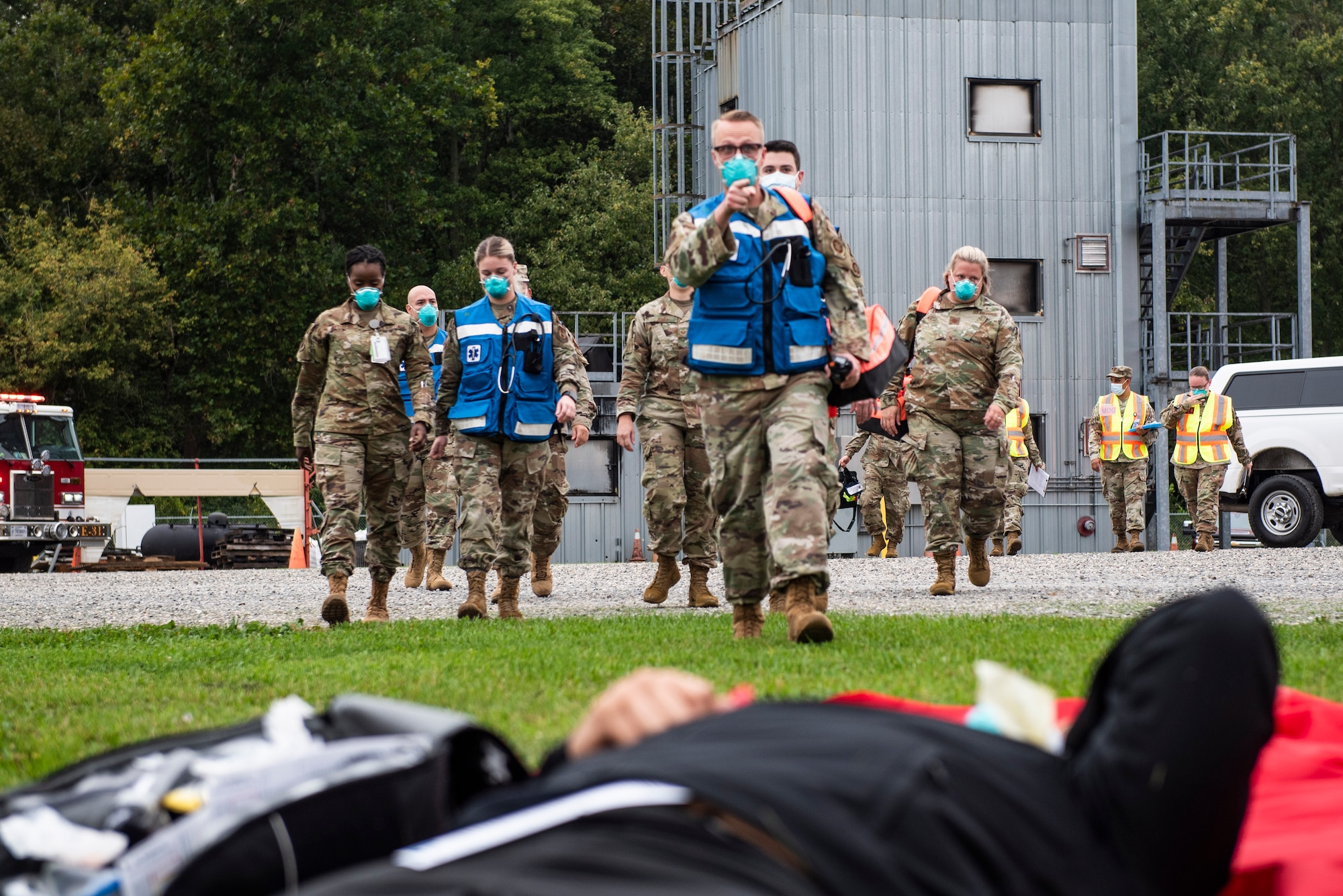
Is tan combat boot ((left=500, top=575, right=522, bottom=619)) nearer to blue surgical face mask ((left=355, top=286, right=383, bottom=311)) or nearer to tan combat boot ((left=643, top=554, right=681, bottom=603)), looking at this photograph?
tan combat boot ((left=643, top=554, right=681, bottom=603))

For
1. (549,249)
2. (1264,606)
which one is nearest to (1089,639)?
(1264,606)

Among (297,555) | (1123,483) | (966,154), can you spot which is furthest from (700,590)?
(966,154)

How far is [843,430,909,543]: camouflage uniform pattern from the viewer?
20172mm

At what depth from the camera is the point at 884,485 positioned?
67.6 ft

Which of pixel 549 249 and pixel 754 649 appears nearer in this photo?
pixel 754 649

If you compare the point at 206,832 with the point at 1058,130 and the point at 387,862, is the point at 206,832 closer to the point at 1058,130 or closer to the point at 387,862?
the point at 387,862

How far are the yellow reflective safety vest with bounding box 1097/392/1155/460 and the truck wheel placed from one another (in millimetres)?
1868

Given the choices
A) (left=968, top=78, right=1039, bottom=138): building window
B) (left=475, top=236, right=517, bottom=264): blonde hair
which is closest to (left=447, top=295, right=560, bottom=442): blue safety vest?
(left=475, top=236, right=517, bottom=264): blonde hair

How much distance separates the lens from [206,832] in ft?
6.55

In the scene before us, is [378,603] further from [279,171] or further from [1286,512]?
[279,171]

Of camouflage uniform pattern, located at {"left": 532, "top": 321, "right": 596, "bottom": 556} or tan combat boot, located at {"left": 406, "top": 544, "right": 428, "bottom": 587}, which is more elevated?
camouflage uniform pattern, located at {"left": 532, "top": 321, "right": 596, "bottom": 556}

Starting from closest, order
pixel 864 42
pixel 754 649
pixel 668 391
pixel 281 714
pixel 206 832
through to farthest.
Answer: pixel 206 832 → pixel 281 714 → pixel 754 649 → pixel 668 391 → pixel 864 42

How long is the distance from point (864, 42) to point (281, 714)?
88.2ft

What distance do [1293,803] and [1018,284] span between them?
86.4ft
